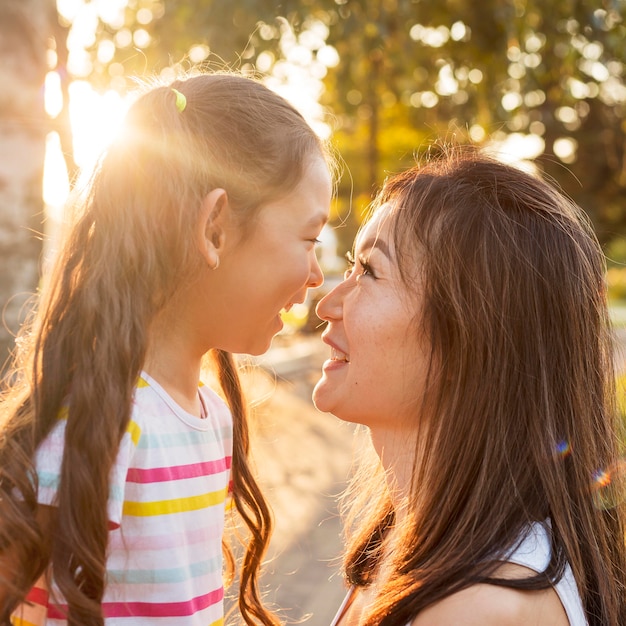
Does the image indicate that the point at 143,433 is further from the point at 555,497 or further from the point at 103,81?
the point at 103,81

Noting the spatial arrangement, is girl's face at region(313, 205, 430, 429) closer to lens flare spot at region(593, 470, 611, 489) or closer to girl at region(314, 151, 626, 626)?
girl at region(314, 151, 626, 626)

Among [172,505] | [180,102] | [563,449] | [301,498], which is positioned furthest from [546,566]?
[301,498]

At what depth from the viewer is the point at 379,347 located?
2.01 m

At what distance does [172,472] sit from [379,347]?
590mm

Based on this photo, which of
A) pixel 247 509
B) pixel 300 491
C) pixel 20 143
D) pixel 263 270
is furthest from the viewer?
pixel 300 491

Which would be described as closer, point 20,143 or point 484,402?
point 484,402

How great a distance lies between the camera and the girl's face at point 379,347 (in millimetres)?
1968

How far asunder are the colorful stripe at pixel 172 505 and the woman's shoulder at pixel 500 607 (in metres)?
0.65

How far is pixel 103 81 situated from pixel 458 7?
299 centimetres

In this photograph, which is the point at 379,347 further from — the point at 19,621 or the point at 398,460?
the point at 19,621

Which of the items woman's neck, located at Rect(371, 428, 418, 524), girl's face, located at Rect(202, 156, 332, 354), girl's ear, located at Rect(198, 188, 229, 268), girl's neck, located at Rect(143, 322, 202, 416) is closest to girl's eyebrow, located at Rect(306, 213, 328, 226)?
girl's face, located at Rect(202, 156, 332, 354)

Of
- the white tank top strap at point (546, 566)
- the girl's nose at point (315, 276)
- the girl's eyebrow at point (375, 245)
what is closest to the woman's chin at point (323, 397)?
the girl's nose at point (315, 276)

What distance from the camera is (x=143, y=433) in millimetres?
1804

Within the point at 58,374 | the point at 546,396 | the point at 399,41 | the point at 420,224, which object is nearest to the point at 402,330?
the point at 420,224
